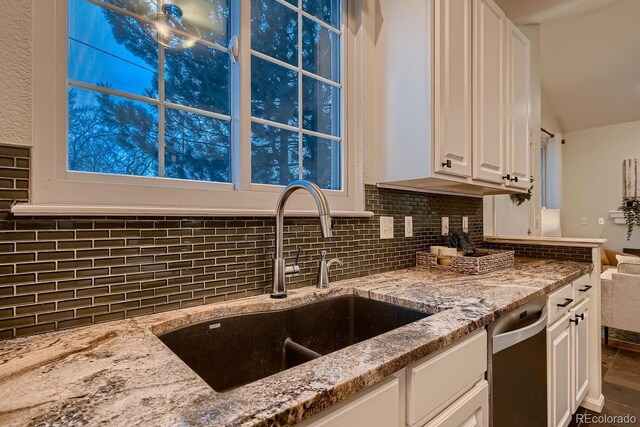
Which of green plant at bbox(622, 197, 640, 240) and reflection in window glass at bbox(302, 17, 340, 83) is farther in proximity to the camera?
green plant at bbox(622, 197, 640, 240)

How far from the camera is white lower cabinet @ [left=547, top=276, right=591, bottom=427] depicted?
144cm

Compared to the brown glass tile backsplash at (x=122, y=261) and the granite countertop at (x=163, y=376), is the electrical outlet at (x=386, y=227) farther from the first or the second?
the granite countertop at (x=163, y=376)

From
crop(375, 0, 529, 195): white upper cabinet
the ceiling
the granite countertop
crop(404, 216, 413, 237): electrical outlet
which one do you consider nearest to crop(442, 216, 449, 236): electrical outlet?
crop(375, 0, 529, 195): white upper cabinet

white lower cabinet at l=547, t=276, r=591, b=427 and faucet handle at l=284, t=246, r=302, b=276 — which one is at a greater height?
faucet handle at l=284, t=246, r=302, b=276

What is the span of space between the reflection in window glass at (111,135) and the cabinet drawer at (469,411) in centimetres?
109

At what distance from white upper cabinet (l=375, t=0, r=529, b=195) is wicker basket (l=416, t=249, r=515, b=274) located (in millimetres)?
393

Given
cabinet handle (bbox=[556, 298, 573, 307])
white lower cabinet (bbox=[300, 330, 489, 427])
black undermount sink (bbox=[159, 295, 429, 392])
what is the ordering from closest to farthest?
white lower cabinet (bbox=[300, 330, 489, 427]), black undermount sink (bbox=[159, 295, 429, 392]), cabinet handle (bbox=[556, 298, 573, 307])

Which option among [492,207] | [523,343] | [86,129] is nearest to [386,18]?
[86,129]

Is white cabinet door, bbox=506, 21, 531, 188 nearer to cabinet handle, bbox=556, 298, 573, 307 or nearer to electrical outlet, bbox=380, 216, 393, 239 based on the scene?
cabinet handle, bbox=556, 298, 573, 307

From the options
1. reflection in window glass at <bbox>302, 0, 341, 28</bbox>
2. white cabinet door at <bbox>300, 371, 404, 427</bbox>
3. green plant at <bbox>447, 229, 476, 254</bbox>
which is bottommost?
white cabinet door at <bbox>300, 371, 404, 427</bbox>

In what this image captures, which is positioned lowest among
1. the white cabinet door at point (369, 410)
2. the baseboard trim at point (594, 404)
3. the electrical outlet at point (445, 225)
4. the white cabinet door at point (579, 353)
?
the baseboard trim at point (594, 404)

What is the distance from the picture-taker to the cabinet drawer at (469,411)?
0.82 m

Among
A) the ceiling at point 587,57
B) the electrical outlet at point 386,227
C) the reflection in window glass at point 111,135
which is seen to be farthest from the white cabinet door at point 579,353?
the ceiling at point 587,57

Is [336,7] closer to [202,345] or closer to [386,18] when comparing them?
[386,18]
